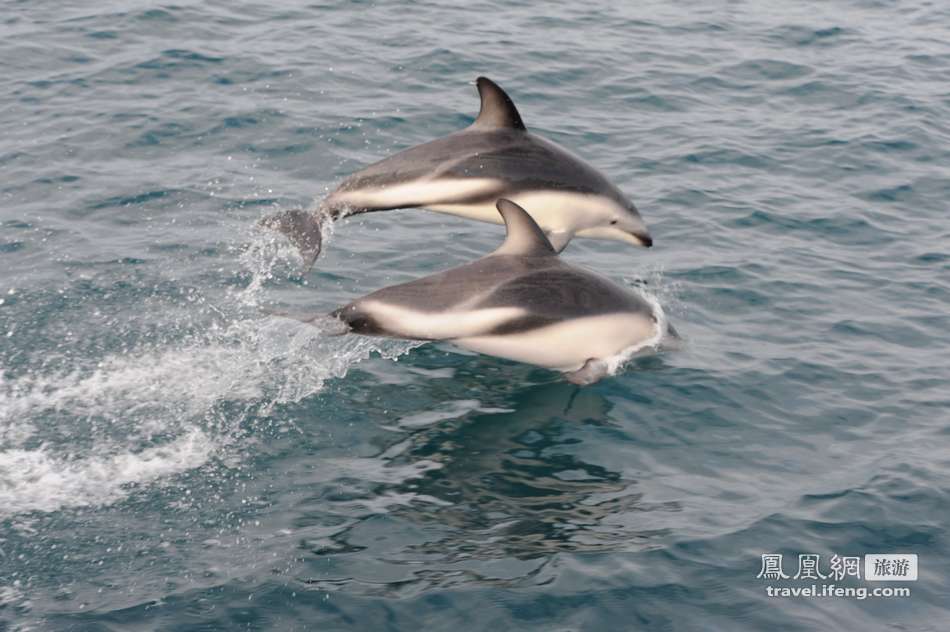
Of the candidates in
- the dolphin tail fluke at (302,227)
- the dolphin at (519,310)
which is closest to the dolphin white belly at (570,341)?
the dolphin at (519,310)

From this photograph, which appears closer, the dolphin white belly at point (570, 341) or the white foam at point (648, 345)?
the dolphin white belly at point (570, 341)

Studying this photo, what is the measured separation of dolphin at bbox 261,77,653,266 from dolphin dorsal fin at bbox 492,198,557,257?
849mm

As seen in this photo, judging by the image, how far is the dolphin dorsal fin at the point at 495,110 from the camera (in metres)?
10.7

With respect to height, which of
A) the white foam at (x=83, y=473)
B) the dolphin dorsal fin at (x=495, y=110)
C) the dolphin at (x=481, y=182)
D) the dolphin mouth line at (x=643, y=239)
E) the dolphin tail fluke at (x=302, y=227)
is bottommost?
the white foam at (x=83, y=473)

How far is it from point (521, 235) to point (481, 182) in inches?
38.8

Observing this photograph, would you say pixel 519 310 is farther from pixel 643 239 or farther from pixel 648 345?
pixel 643 239

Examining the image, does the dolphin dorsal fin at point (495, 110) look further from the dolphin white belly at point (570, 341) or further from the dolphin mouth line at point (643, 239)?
the dolphin white belly at point (570, 341)

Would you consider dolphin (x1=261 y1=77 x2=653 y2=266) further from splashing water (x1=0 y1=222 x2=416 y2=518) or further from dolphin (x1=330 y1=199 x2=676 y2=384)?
splashing water (x1=0 y1=222 x2=416 y2=518)

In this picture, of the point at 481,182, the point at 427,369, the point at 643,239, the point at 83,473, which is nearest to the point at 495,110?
the point at 481,182

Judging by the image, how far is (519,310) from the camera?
9.68 meters

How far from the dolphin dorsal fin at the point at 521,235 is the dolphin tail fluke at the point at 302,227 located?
1.57m

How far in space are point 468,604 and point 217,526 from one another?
1927 millimetres

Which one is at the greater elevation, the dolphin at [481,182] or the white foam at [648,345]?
the dolphin at [481,182]

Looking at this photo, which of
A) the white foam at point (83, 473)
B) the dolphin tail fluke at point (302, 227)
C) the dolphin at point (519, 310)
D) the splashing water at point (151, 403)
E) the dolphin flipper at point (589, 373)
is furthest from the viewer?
the dolphin tail fluke at point (302, 227)
